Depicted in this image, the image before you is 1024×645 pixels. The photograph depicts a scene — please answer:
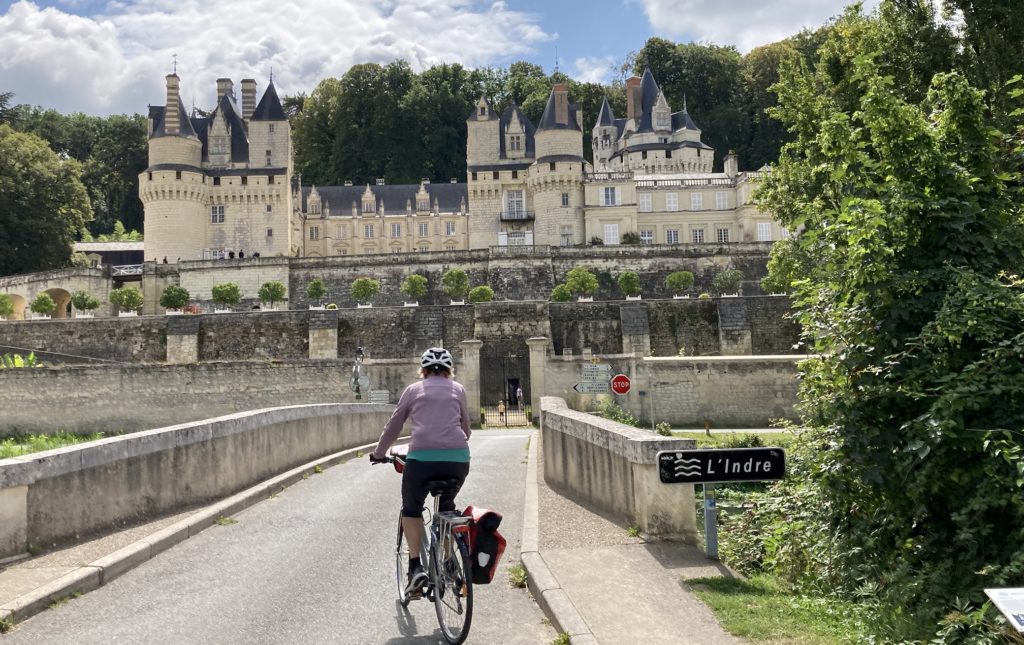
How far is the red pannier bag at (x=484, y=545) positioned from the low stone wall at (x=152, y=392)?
101ft

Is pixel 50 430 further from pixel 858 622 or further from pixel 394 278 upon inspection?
pixel 858 622

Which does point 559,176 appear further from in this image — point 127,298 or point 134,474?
point 134,474

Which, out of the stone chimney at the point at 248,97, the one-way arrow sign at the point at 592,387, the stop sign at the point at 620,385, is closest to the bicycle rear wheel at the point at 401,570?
the stop sign at the point at 620,385

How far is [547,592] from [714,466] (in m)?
1.89

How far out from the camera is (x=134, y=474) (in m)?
8.62

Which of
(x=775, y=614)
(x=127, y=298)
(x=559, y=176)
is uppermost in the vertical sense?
(x=559, y=176)

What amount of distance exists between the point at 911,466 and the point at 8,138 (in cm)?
6455

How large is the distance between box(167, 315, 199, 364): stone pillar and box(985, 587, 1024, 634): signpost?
142ft

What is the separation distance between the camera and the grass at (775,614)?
5.89 metres

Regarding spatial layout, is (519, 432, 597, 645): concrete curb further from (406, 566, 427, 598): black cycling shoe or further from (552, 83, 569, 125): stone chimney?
(552, 83, 569, 125): stone chimney

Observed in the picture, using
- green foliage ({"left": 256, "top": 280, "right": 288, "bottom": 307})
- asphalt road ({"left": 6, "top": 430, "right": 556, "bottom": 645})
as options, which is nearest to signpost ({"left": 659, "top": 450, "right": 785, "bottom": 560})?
asphalt road ({"left": 6, "top": 430, "right": 556, "bottom": 645})

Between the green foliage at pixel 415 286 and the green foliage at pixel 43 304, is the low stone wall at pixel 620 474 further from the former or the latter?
the green foliage at pixel 43 304

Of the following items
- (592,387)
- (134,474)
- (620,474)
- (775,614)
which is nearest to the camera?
A: (775,614)

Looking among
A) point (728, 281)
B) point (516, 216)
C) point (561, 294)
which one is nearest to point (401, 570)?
point (561, 294)
